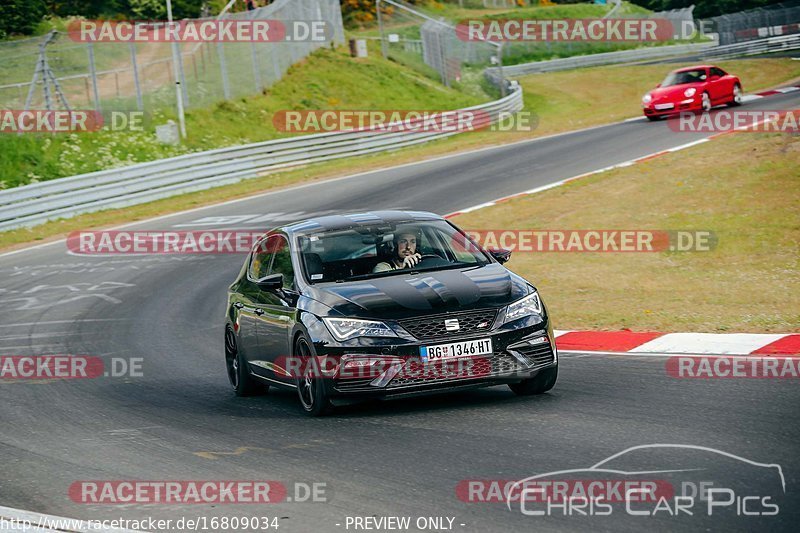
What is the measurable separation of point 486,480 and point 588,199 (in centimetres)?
1594

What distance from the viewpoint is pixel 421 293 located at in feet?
29.1

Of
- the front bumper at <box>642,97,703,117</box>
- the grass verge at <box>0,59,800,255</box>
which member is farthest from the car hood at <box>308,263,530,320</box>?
the front bumper at <box>642,97,703,117</box>

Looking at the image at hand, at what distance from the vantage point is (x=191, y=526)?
20.5 feet

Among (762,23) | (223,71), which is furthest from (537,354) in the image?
(762,23)

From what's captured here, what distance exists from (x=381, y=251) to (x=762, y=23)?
69206 millimetres

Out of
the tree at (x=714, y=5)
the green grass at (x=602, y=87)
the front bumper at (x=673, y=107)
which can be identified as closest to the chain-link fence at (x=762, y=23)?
the tree at (x=714, y=5)

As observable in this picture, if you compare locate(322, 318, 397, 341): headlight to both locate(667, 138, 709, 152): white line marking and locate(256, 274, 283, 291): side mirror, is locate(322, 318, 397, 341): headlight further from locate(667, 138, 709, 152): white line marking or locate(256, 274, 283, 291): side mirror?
locate(667, 138, 709, 152): white line marking

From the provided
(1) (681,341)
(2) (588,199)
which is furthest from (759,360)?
(2) (588,199)

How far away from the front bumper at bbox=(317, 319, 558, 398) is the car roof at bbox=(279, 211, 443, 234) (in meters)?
1.76

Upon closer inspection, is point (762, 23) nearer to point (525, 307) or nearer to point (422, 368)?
point (525, 307)

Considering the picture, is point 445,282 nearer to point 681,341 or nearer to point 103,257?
point 681,341

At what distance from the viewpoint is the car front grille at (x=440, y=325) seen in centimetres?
856

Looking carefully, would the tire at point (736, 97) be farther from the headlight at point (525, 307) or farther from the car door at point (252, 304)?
the headlight at point (525, 307)

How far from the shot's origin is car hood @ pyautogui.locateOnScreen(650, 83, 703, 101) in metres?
33.2
